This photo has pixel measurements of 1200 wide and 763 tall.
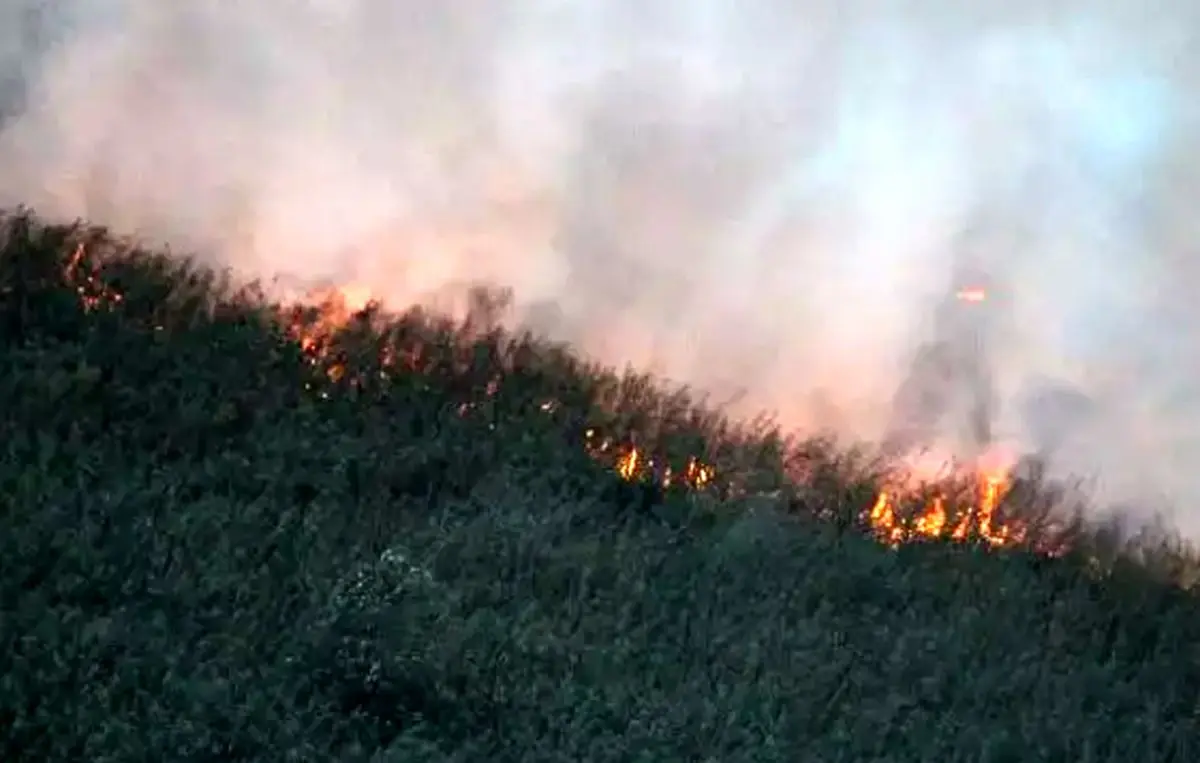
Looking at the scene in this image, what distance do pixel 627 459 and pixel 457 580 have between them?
2.09 metres

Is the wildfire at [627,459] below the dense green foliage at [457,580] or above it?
above

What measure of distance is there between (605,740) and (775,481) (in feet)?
10.3

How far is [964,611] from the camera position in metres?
7.30

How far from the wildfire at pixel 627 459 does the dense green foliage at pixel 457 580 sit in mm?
79

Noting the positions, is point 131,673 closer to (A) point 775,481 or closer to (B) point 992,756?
(B) point 992,756

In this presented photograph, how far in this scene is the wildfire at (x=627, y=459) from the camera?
7.31 meters

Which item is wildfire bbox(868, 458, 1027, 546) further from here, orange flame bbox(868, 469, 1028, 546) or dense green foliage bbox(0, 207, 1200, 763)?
dense green foliage bbox(0, 207, 1200, 763)

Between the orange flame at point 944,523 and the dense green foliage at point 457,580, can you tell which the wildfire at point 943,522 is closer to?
the orange flame at point 944,523

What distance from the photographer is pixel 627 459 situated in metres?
7.98

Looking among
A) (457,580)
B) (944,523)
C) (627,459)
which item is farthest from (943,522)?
(457,580)

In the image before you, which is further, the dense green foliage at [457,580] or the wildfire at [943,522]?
the wildfire at [943,522]

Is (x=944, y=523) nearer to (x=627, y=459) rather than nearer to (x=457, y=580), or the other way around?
(x=627, y=459)

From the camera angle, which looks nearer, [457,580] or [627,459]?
[457,580]

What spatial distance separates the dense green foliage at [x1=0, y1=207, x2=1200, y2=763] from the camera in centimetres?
493
